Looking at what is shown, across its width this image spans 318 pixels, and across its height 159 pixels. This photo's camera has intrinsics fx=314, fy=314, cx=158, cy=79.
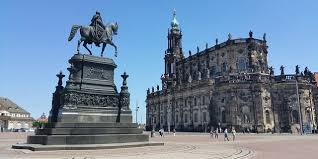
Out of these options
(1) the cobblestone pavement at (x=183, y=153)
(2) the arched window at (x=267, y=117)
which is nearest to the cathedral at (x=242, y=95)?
(2) the arched window at (x=267, y=117)

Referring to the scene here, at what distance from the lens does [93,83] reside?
698 inches

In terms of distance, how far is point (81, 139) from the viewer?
1493cm

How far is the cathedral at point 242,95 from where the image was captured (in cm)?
5609

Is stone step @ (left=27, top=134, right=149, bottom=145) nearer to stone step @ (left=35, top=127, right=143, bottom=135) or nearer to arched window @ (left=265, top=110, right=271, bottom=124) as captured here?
stone step @ (left=35, top=127, right=143, bottom=135)

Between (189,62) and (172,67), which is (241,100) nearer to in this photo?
(189,62)

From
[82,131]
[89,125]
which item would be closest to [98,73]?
[89,125]

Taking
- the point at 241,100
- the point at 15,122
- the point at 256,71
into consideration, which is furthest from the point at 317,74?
the point at 15,122

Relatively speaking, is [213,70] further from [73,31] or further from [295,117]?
[73,31]

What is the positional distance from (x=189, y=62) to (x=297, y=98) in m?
29.5

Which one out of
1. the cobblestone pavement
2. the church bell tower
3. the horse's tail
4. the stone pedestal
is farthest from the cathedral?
the horse's tail

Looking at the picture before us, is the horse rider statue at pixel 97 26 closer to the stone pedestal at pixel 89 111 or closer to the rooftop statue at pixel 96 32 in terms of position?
the rooftop statue at pixel 96 32

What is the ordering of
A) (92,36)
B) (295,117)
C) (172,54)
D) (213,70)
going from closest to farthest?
(92,36)
(295,117)
(213,70)
(172,54)

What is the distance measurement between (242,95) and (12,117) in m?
75.5

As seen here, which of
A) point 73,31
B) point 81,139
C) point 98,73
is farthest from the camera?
point 73,31
